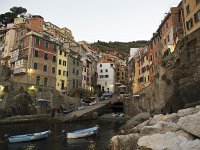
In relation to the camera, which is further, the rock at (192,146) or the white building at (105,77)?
the white building at (105,77)

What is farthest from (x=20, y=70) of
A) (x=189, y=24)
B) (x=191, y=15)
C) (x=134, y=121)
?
(x=191, y=15)

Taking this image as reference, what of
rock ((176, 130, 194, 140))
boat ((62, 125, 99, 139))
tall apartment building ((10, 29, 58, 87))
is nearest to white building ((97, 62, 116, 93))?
tall apartment building ((10, 29, 58, 87))

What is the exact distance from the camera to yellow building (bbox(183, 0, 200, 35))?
35741 millimetres

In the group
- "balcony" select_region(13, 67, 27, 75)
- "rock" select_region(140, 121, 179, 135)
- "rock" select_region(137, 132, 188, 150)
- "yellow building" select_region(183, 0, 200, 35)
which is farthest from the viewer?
"balcony" select_region(13, 67, 27, 75)

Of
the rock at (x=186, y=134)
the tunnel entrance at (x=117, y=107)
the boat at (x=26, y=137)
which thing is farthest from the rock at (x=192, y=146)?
the tunnel entrance at (x=117, y=107)

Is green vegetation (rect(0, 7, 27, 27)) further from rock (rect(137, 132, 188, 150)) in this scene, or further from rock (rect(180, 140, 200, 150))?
rock (rect(180, 140, 200, 150))

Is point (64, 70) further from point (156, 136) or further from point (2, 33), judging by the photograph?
point (156, 136)

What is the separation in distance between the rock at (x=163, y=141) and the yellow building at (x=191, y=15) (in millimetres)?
29373

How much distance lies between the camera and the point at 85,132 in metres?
29.9

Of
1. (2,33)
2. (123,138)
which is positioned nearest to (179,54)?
(123,138)

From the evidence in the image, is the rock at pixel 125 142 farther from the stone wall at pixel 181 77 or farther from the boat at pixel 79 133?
the boat at pixel 79 133

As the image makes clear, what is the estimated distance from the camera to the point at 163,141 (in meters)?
11.5

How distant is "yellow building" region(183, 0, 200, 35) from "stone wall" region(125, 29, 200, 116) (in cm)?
921

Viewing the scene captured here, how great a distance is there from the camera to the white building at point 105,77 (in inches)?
4021
